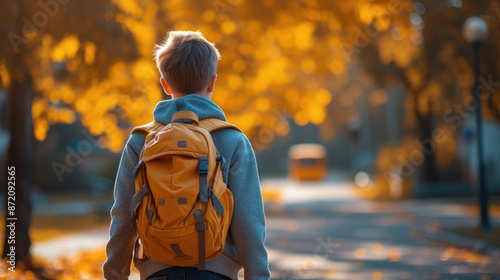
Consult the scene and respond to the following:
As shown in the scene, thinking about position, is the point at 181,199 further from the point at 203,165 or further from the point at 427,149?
the point at 427,149

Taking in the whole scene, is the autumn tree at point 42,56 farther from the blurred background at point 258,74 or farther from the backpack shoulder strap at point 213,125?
the backpack shoulder strap at point 213,125

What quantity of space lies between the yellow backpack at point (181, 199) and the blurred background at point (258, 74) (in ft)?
28.8

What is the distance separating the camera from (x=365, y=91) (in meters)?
52.0

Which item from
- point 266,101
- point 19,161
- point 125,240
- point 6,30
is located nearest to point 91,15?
point 6,30

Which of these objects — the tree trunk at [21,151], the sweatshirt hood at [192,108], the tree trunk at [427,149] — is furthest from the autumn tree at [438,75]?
the sweatshirt hood at [192,108]

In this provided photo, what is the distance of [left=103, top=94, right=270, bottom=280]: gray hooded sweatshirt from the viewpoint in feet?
11.0

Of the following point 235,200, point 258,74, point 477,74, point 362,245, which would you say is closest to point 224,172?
point 235,200

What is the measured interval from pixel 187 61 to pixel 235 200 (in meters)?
0.51

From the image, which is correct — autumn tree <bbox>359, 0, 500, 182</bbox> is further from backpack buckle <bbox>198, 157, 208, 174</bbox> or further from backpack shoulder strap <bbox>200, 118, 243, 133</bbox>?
backpack buckle <bbox>198, 157, 208, 174</bbox>

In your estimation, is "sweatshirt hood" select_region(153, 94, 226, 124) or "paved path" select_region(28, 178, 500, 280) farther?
"paved path" select_region(28, 178, 500, 280)

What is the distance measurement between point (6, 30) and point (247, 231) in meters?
8.88

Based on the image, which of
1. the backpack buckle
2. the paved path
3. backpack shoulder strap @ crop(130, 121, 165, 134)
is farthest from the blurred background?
the backpack buckle

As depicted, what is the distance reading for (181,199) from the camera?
10.3ft

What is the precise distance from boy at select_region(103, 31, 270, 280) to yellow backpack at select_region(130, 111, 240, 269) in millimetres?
81
